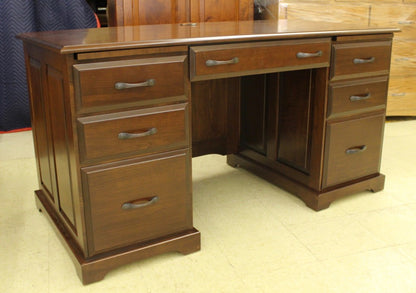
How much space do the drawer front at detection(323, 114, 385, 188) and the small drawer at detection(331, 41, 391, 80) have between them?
0.69 ft

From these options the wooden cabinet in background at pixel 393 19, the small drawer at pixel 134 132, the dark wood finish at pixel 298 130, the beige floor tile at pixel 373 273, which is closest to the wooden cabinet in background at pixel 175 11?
the wooden cabinet in background at pixel 393 19

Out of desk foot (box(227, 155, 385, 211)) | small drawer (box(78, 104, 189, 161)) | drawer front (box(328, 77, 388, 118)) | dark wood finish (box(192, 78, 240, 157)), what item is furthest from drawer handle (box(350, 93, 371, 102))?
small drawer (box(78, 104, 189, 161))

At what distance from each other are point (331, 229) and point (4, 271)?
4.14 feet

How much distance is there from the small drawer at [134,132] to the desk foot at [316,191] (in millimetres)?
745

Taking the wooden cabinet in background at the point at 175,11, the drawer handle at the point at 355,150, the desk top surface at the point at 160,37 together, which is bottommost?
the drawer handle at the point at 355,150

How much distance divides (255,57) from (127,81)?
0.49 metres

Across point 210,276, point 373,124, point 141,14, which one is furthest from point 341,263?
point 141,14

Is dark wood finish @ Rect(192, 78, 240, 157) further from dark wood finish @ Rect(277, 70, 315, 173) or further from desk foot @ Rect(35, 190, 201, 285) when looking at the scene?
desk foot @ Rect(35, 190, 201, 285)

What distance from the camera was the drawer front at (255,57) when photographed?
5.03ft

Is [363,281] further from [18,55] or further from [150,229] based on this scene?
[18,55]

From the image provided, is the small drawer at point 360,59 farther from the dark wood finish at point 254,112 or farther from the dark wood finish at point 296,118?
the dark wood finish at point 254,112

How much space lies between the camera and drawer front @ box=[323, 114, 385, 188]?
1980 millimetres

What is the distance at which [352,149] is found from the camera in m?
2.05

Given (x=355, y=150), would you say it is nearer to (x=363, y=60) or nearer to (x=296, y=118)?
(x=296, y=118)
